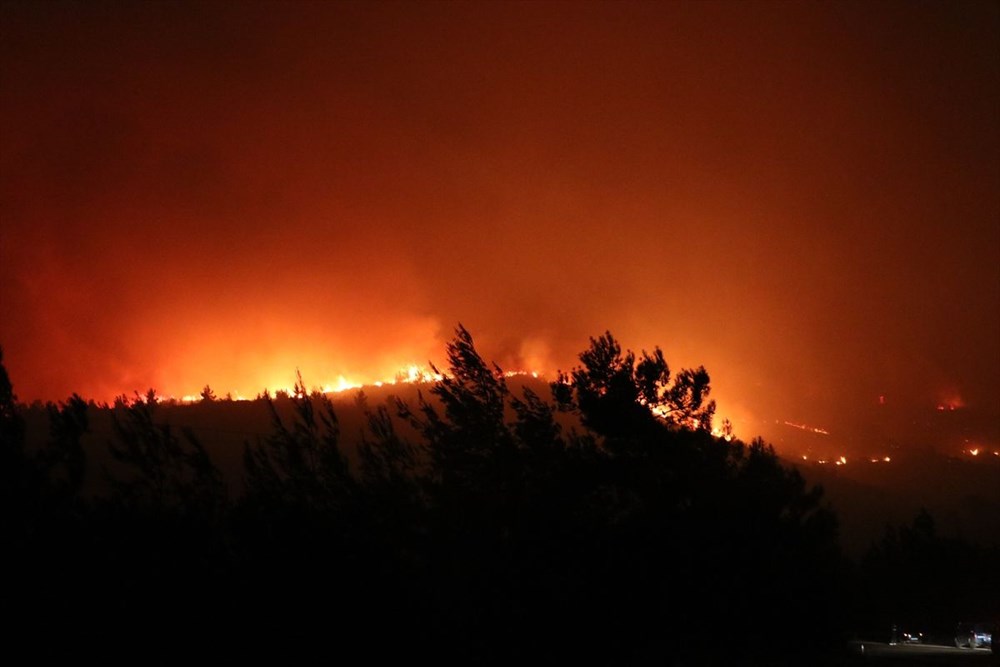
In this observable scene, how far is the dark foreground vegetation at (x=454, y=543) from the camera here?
13375 mm

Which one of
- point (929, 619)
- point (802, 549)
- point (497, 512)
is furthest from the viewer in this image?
point (929, 619)

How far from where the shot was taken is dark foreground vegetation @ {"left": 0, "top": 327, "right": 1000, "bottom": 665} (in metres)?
13.4

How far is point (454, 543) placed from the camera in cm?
1531

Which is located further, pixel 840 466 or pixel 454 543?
pixel 840 466

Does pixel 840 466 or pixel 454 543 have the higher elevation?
pixel 840 466

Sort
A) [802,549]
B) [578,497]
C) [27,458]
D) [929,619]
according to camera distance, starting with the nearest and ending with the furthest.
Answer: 1. [27,458]
2. [578,497]
3. [802,549]
4. [929,619]

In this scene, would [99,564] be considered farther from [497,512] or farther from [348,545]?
[497,512]

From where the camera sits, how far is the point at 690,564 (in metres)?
17.2

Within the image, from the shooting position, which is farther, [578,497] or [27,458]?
[578,497]

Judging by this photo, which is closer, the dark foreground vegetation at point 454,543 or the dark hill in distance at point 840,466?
the dark foreground vegetation at point 454,543

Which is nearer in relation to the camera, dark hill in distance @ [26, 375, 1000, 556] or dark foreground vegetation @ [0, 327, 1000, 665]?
dark foreground vegetation @ [0, 327, 1000, 665]

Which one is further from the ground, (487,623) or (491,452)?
(491,452)

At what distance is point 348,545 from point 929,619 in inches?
1565

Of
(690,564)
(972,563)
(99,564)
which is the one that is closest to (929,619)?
(972,563)
